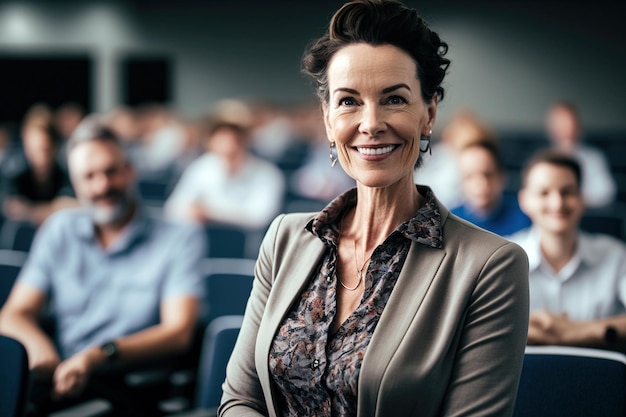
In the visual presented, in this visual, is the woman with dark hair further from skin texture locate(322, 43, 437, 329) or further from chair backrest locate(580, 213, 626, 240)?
chair backrest locate(580, 213, 626, 240)

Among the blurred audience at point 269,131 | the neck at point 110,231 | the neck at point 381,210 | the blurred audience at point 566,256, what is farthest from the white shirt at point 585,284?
the blurred audience at point 269,131

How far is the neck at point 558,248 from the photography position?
2740mm

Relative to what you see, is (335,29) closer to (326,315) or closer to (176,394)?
(326,315)

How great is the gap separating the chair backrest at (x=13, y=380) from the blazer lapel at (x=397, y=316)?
0.99 meters

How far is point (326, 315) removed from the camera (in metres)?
1.52

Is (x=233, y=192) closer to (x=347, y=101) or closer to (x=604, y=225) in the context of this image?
(x=604, y=225)

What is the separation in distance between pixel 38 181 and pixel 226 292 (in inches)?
125

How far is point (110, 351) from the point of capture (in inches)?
95.6

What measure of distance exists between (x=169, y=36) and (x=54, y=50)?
6.83ft

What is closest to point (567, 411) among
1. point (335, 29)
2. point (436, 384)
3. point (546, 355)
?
point (546, 355)

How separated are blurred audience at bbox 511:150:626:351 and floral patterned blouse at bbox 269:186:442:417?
1069 millimetres

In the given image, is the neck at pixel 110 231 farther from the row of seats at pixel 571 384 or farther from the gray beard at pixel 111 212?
the row of seats at pixel 571 384

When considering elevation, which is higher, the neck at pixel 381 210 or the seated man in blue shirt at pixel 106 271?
the neck at pixel 381 210

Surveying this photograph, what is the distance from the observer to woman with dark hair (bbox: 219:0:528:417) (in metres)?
1.37
